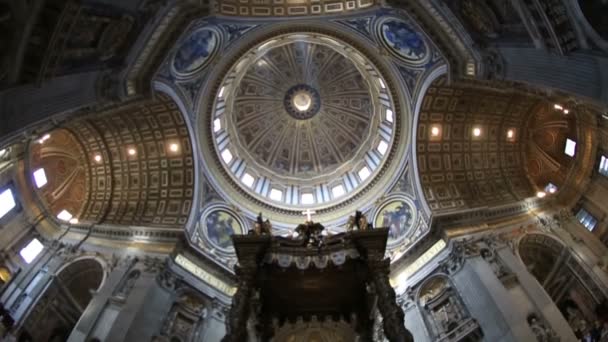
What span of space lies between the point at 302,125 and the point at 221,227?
1235cm

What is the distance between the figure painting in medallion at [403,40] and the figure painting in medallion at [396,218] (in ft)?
24.7

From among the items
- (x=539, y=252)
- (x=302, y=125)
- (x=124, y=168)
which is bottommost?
(x=539, y=252)

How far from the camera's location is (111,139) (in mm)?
18391

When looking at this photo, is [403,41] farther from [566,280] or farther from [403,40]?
[566,280]

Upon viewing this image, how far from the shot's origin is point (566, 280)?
644 inches

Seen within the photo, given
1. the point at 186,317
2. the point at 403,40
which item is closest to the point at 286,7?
the point at 403,40

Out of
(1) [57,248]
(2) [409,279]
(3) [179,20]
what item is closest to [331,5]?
(3) [179,20]

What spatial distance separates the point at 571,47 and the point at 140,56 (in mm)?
12157

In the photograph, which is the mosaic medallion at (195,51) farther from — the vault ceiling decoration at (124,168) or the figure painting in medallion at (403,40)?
the figure painting in medallion at (403,40)

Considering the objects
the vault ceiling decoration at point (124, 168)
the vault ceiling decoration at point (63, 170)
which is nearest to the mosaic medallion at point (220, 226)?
the vault ceiling decoration at point (124, 168)

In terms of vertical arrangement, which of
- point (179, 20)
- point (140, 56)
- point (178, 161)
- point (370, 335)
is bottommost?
point (370, 335)

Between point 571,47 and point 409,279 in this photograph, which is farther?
point 409,279

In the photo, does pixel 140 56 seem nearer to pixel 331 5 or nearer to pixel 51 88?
pixel 51 88

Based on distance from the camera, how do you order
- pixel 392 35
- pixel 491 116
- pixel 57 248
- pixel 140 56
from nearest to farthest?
1. pixel 140 56
2. pixel 57 248
3. pixel 392 35
4. pixel 491 116
